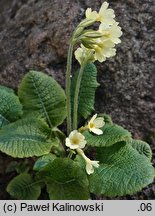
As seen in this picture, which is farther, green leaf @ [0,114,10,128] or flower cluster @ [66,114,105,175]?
green leaf @ [0,114,10,128]

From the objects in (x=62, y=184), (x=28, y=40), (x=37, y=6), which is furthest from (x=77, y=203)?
(x=37, y=6)

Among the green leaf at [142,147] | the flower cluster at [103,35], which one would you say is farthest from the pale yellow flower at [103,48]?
the green leaf at [142,147]

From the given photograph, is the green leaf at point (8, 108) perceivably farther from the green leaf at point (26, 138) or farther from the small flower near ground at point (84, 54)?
the small flower near ground at point (84, 54)

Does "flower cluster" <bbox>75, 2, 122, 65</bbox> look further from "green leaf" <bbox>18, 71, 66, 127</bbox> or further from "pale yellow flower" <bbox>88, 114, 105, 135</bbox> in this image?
"green leaf" <bbox>18, 71, 66, 127</bbox>

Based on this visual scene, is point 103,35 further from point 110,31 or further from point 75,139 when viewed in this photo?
point 75,139

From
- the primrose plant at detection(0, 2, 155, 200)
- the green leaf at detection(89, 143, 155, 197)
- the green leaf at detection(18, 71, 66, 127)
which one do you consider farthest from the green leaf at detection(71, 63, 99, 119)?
the green leaf at detection(89, 143, 155, 197)
